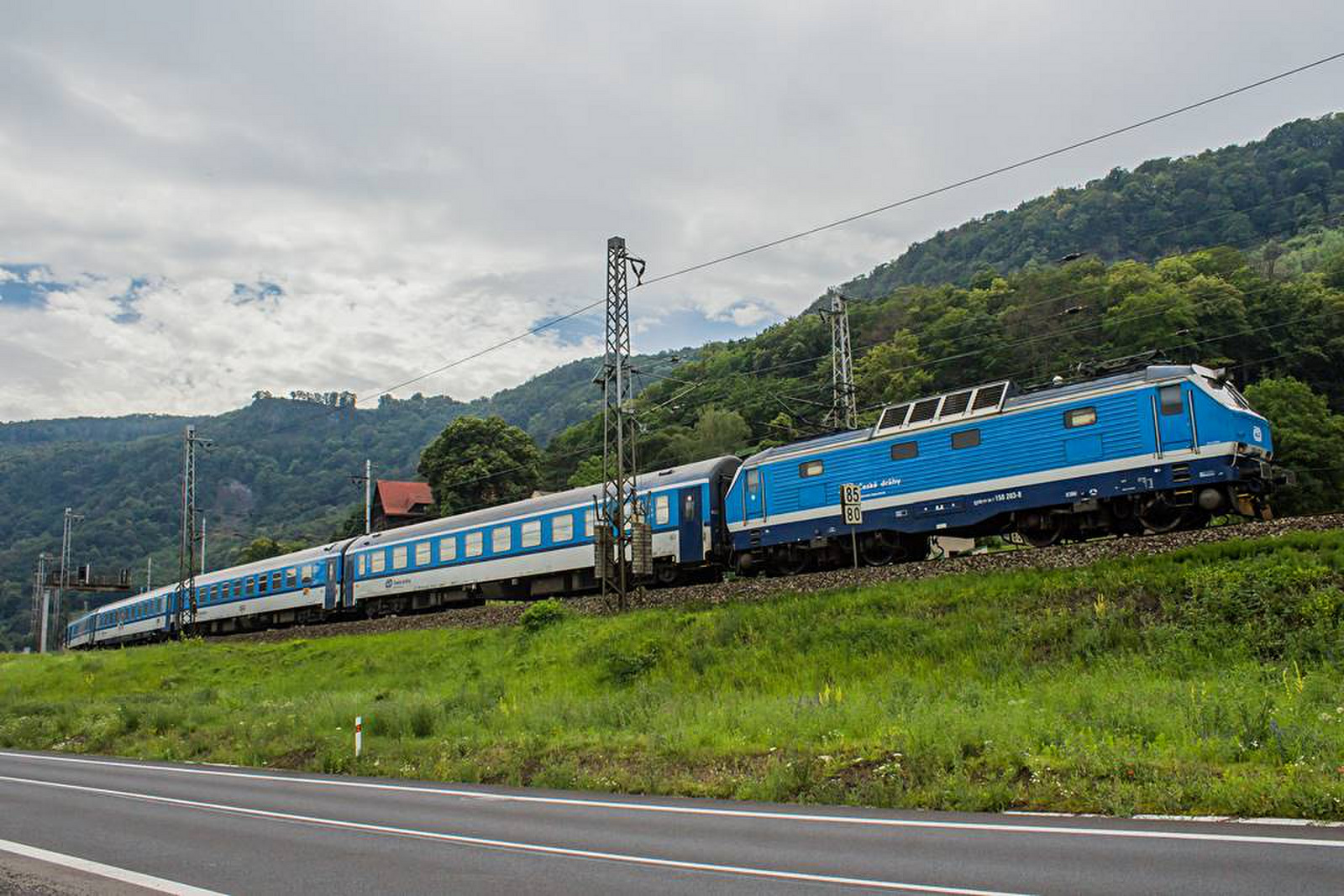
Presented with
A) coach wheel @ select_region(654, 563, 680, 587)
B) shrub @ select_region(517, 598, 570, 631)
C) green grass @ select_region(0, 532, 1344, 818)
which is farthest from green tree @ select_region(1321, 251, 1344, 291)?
shrub @ select_region(517, 598, 570, 631)

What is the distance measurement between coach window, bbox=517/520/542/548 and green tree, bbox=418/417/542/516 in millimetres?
41091

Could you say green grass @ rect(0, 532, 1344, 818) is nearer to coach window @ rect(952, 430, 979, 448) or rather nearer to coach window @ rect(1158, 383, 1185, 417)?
coach window @ rect(1158, 383, 1185, 417)

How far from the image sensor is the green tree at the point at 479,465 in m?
75.1

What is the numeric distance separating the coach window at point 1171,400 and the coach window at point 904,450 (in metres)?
5.61

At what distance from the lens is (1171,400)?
1997cm

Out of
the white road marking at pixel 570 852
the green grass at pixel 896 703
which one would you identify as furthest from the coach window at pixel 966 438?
the white road marking at pixel 570 852

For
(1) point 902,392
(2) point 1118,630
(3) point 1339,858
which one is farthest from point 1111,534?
(1) point 902,392

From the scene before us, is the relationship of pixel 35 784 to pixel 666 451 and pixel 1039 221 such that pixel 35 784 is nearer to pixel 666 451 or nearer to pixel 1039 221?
pixel 666 451

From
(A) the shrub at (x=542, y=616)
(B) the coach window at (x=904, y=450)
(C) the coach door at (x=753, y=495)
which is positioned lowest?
(A) the shrub at (x=542, y=616)

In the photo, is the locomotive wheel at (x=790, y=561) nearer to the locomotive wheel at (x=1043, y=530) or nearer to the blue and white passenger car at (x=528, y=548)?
the blue and white passenger car at (x=528, y=548)

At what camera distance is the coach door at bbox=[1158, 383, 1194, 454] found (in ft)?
64.6

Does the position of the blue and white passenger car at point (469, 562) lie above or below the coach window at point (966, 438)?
below

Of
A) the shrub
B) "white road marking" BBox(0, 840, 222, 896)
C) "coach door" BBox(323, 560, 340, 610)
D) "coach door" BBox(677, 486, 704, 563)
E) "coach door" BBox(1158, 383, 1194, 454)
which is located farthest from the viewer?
"coach door" BBox(323, 560, 340, 610)

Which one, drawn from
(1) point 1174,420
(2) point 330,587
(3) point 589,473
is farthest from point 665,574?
(3) point 589,473
